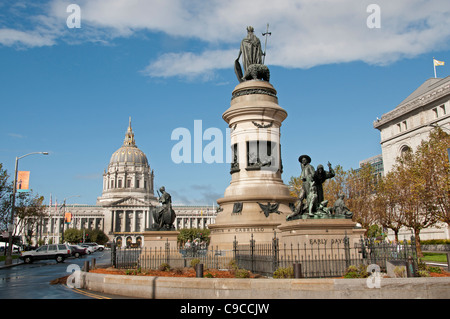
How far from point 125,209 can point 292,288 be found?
168439 millimetres

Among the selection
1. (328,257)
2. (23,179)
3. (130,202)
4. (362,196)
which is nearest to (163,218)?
(328,257)

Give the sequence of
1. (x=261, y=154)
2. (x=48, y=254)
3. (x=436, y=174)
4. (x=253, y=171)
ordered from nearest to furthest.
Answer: (x=253, y=171) < (x=261, y=154) < (x=436, y=174) < (x=48, y=254)

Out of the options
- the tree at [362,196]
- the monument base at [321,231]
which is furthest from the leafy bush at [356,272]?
the tree at [362,196]

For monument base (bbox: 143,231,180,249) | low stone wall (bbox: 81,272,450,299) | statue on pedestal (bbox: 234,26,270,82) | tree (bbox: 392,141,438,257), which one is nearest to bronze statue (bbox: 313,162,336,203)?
low stone wall (bbox: 81,272,450,299)

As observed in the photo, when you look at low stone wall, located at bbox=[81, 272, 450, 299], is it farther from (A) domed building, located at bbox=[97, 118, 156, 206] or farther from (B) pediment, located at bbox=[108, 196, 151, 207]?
(A) domed building, located at bbox=[97, 118, 156, 206]

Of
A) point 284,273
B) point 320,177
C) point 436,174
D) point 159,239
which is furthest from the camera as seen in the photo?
point 436,174

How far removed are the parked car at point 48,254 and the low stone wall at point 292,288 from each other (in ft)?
95.8

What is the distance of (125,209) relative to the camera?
17225 cm

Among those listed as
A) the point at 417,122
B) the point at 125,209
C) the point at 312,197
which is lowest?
the point at 312,197

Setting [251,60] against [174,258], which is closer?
[174,258]

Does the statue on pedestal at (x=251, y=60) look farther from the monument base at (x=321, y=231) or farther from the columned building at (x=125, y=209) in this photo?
the columned building at (x=125, y=209)

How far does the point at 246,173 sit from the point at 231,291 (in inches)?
490

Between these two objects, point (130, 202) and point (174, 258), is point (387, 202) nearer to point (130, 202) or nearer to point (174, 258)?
point (174, 258)

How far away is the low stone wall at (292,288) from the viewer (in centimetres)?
1009
